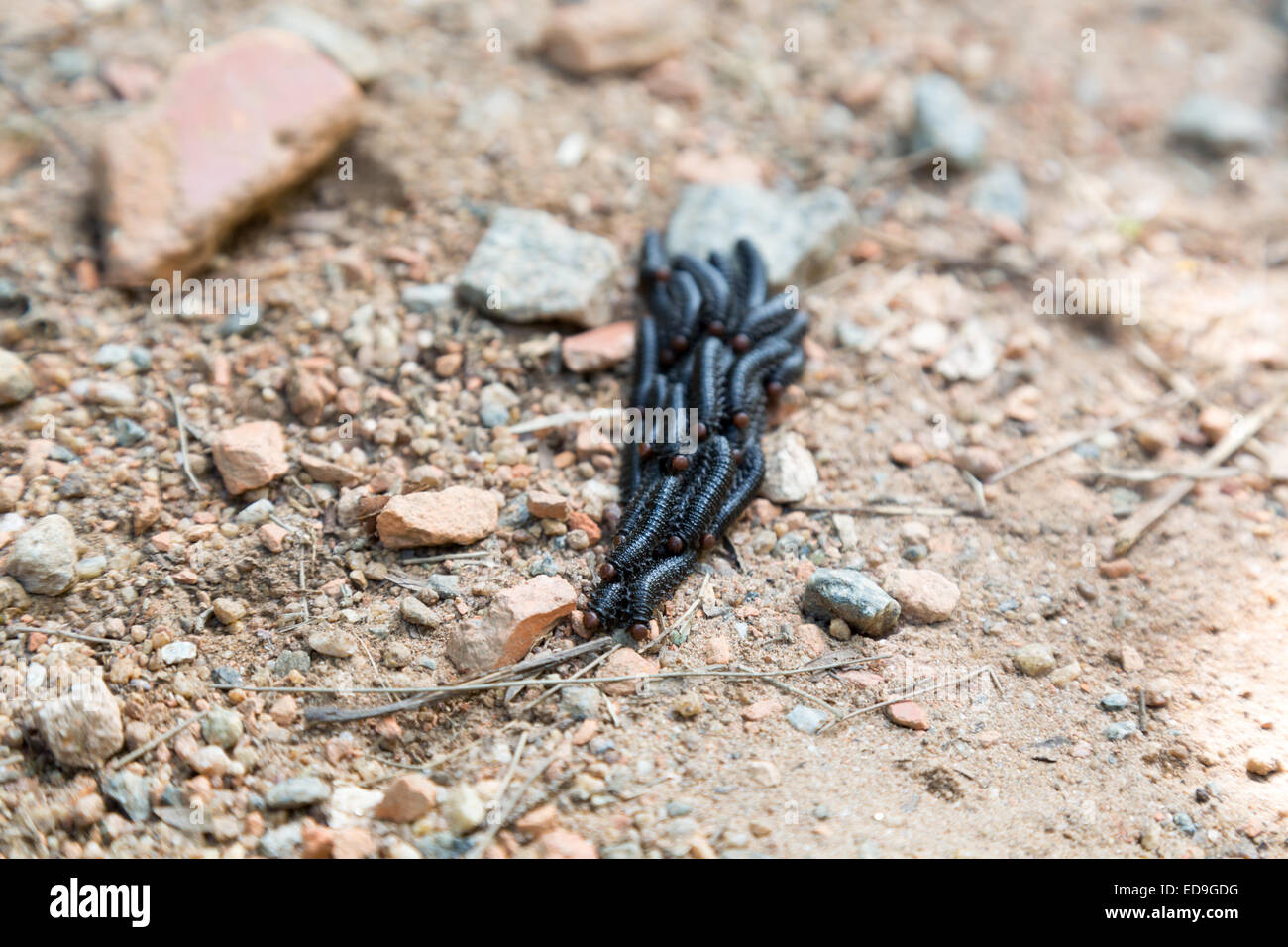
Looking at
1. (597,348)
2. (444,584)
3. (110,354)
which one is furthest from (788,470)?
(110,354)

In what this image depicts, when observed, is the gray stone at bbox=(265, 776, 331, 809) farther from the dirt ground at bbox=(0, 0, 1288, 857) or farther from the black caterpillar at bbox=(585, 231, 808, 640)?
the black caterpillar at bbox=(585, 231, 808, 640)

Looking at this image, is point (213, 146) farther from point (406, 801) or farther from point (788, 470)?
point (406, 801)

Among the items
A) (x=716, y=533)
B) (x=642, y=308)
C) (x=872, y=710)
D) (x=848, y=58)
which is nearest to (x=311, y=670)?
(x=716, y=533)

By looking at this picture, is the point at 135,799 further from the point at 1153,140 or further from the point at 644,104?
the point at 1153,140

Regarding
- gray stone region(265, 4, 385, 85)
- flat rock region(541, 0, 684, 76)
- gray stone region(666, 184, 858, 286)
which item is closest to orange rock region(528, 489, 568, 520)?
gray stone region(666, 184, 858, 286)

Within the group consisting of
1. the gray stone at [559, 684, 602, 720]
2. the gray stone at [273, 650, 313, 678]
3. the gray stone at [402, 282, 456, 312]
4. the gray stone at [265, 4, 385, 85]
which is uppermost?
the gray stone at [265, 4, 385, 85]

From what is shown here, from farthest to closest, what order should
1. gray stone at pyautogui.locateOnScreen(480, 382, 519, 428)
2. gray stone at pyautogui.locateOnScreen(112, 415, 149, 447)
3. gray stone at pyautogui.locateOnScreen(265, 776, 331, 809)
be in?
gray stone at pyautogui.locateOnScreen(480, 382, 519, 428) → gray stone at pyautogui.locateOnScreen(112, 415, 149, 447) → gray stone at pyautogui.locateOnScreen(265, 776, 331, 809)
